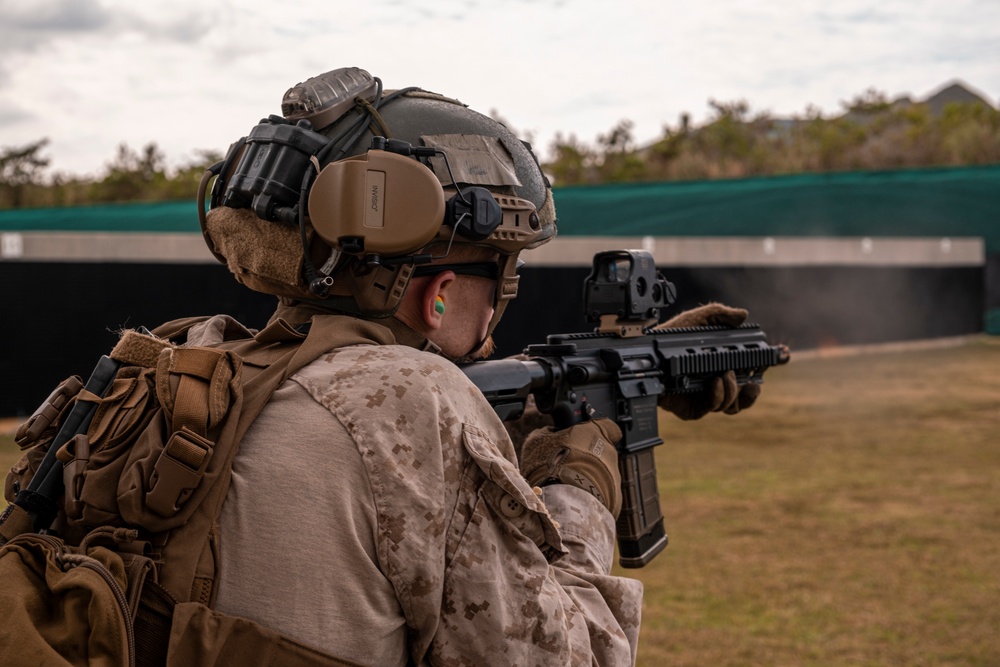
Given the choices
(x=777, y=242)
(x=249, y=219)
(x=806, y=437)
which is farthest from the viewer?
(x=777, y=242)

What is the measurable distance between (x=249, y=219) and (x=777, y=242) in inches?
503

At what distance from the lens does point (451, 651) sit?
1.44 m

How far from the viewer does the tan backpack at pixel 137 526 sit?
129 cm

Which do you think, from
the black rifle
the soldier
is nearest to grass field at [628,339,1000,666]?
the black rifle

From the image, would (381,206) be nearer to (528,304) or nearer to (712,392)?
(712,392)

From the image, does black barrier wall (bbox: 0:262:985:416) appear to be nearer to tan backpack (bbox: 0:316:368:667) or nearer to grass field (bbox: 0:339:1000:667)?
grass field (bbox: 0:339:1000:667)

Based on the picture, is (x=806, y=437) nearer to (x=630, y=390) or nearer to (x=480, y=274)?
(x=630, y=390)

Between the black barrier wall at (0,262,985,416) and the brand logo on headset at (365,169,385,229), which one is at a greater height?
the brand logo on headset at (365,169,385,229)

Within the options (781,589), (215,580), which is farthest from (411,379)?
(781,589)

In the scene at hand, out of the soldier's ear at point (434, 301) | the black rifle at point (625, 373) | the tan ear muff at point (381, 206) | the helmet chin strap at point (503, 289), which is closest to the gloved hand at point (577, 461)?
the black rifle at point (625, 373)

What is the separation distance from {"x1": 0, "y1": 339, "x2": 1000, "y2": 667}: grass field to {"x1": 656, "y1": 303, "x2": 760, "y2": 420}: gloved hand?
1.28 meters

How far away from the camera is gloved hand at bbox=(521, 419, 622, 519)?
2031 millimetres

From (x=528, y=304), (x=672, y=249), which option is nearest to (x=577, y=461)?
(x=528, y=304)

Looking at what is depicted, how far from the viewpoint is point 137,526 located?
1.37 m
